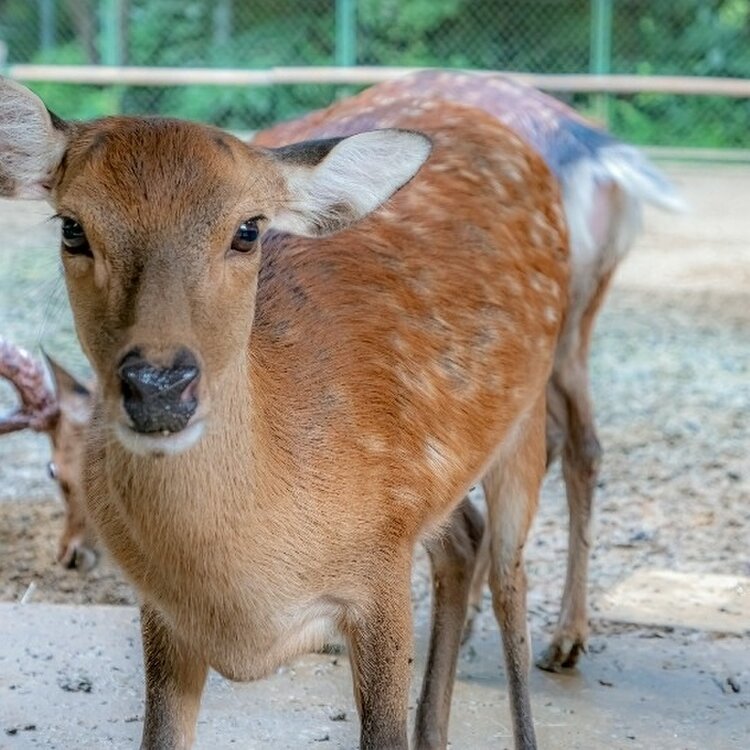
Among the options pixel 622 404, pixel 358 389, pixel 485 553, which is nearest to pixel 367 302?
pixel 358 389

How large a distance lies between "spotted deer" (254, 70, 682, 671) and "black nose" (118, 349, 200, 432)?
252 cm

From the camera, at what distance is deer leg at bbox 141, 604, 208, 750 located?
148 inches

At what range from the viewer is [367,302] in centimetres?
389

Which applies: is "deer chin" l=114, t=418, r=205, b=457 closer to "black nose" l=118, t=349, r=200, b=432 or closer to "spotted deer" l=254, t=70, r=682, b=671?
"black nose" l=118, t=349, r=200, b=432

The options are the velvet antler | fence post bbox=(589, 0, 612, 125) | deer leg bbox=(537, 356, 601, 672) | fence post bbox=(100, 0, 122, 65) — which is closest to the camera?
deer leg bbox=(537, 356, 601, 672)

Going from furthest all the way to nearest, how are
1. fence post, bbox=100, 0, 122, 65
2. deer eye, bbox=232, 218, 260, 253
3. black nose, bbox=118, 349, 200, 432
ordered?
fence post, bbox=100, 0, 122, 65 < deer eye, bbox=232, 218, 260, 253 < black nose, bbox=118, 349, 200, 432

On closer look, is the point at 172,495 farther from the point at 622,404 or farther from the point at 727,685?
the point at 622,404

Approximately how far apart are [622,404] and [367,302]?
5.24 meters

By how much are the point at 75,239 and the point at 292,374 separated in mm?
693

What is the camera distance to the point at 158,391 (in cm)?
283

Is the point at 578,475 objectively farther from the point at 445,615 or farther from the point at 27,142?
A: the point at 27,142

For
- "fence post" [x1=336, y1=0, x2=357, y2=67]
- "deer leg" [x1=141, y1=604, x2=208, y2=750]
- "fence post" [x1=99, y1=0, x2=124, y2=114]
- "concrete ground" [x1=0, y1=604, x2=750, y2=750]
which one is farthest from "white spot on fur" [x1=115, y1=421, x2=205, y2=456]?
"fence post" [x1=336, y1=0, x2=357, y2=67]

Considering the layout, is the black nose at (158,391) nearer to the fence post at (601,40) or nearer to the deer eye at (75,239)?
the deer eye at (75,239)

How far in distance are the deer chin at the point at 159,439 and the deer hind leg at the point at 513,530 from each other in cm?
169
